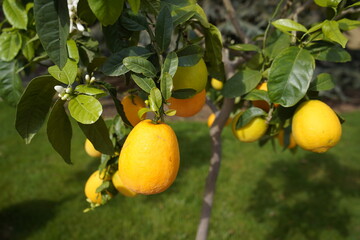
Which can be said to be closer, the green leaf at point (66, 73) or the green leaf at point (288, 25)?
the green leaf at point (66, 73)

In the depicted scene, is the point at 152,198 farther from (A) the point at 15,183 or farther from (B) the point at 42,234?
(A) the point at 15,183

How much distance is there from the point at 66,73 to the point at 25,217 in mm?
2013

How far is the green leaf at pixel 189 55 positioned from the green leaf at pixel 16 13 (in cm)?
41

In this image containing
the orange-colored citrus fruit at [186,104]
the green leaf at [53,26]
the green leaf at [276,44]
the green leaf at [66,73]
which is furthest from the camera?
the green leaf at [276,44]

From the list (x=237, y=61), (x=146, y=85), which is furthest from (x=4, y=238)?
(x=146, y=85)

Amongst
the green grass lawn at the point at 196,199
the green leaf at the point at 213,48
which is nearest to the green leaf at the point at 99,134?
the green leaf at the point at 213,48

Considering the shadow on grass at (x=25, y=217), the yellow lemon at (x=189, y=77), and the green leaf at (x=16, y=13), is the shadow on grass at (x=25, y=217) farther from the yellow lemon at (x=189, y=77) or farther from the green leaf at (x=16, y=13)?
the yellow lemon at (x=189, y=77)

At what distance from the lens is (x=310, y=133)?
656 millimetres

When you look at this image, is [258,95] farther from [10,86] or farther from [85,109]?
[10,86]

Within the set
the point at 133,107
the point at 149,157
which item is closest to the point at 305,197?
the point at 133,107

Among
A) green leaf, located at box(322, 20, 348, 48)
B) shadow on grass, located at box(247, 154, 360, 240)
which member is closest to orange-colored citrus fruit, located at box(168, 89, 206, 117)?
green leaf, located at box(322, 20, 348, 48)

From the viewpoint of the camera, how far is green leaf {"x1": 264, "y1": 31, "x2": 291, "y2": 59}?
0.74 metres

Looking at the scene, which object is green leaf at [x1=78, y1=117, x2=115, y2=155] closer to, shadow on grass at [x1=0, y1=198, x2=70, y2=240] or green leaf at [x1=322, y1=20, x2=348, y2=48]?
green leaf at [x1=322, y1=20, x2=348, y2=48]

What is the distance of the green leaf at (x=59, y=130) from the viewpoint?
1.68ft
